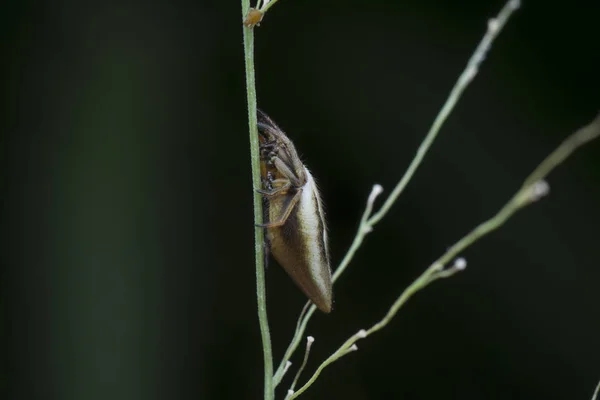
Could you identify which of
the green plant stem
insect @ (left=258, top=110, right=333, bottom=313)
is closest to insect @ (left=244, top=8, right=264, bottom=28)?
the green plant stem

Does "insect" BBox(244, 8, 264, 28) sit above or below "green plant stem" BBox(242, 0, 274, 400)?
above

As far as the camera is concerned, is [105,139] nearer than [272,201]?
No

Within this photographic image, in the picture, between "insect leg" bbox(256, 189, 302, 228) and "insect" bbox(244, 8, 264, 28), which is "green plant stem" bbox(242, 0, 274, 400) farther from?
"insect leg" bbox(256, 189, 302, 228)

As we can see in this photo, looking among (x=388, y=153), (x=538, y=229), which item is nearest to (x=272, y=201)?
(x=388, y=153)

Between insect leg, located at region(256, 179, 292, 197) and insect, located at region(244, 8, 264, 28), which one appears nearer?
insect, located at region(244, 8, 264, 28)

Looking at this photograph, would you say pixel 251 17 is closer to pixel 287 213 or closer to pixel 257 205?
pixel 257 205

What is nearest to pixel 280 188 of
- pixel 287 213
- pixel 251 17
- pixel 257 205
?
pixel 287 213

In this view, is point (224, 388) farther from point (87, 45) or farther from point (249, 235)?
point (87, 45)

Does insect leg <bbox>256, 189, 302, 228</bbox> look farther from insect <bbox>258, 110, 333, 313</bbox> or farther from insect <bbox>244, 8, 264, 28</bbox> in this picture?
insect <bbox>244, 8, 264, 28</bbox>
